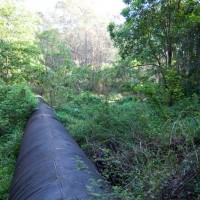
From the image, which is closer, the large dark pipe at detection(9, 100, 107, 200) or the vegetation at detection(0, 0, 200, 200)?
the large dark pipe at detection(9, 100, 107, 200)

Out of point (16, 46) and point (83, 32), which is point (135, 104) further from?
point (83, 32)

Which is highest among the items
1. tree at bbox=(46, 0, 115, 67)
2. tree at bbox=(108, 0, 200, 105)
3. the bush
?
tree at bbox=(46, 0, 115, 67)

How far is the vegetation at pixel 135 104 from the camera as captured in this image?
2.57 meters

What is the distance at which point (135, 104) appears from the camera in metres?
9.13

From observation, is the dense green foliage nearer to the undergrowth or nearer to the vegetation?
the vegetation

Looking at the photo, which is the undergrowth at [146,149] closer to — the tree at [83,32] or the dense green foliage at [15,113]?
the dense green foliage at [15,113]

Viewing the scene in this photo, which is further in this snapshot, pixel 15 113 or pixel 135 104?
pixel 135 104

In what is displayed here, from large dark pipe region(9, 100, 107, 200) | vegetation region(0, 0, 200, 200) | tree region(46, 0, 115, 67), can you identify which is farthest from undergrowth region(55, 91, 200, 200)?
tree region(46, 0, 115, 67)

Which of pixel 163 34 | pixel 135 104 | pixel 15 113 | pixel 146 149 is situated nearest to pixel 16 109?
pixel 15 113

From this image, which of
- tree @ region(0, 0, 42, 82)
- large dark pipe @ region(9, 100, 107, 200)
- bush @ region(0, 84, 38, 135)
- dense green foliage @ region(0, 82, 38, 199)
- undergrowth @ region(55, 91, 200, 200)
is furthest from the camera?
tree @ region(0, 0, 42, 82)

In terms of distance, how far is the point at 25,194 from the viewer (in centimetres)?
271

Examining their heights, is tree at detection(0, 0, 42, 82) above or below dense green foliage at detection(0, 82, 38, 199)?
above

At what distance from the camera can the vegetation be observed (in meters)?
2.57

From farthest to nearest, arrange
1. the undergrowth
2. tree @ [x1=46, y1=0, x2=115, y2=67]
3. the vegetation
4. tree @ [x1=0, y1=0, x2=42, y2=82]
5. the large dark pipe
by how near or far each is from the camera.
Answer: tree @ [x1=46, y1=0, x2=115, y2=67], tree @ [x1=0, y1=0, x2=42, y2=82], the vegetation, the large dark pipe, the undergrowth
